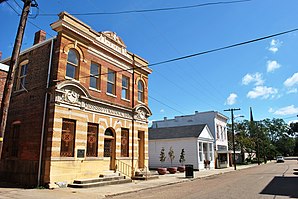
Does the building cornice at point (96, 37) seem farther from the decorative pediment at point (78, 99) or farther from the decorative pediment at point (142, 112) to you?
the decorative pediment at point (142, 112)

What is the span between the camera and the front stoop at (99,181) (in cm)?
1362

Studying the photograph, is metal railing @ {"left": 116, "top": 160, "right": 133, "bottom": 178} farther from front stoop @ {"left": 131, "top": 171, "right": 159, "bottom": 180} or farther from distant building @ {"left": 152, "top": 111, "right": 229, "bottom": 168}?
distant building @ {"left": 152, "top": 111, "right": 229, "bottom": 168}

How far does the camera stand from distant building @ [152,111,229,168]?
38.4m

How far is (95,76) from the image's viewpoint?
1741cm

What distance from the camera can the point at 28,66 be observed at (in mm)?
16453

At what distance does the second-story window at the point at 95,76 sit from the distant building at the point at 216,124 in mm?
25753

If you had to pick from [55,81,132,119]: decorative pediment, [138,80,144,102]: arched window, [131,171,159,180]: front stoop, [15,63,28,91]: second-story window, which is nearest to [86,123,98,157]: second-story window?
[55,81,132,119]: decorative pediment

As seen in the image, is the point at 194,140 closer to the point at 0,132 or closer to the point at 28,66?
the point at 28,66

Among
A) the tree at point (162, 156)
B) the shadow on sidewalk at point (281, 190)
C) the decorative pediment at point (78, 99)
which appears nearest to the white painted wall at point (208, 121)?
the tree at point (162, 156)

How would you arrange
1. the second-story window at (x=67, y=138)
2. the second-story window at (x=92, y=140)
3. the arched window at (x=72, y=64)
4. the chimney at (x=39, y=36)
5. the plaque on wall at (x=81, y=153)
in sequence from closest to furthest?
the second-story window at (x=67, y=138) < the plaque on wall at (x=81, y=153) < the arched window at (x=72, y=64) < the second-story window at (x=92, y=140) < the chimney at (x=39, y=36)

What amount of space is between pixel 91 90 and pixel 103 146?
3877 mm

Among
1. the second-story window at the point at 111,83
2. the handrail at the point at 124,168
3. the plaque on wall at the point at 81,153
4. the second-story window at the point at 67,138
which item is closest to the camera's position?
the second-story window at the point at 67,138

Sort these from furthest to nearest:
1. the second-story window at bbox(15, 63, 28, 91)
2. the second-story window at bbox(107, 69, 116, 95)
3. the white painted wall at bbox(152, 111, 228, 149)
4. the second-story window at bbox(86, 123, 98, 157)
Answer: the white painted wall at bbox(152, 111, 228, 149)
the second-story window at bbox(107, 69, 116, 95)
the second-story window at bbox(15, 63, 28, 91)
the second-story window at bbox(86, 123, 98, 157)

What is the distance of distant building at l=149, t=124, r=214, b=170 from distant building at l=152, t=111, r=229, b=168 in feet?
7.53
